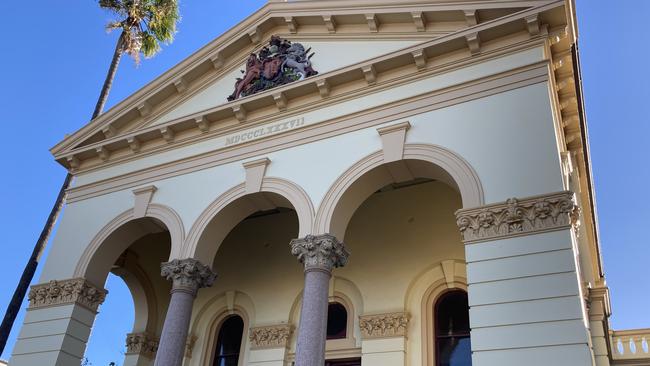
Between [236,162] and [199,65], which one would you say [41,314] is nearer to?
[236,162]

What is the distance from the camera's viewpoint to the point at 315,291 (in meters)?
11.6

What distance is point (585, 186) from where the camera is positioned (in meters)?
17.5

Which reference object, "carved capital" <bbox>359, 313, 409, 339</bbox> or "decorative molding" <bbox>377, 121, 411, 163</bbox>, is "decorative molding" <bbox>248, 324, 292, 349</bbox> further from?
"decorative molding" <bbox>377, 121, 411, 163</bbox>

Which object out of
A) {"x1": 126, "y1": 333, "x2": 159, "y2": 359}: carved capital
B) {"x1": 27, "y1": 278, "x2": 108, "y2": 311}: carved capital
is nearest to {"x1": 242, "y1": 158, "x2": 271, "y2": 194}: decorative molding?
{"x1": 27, "y1": 278, "x2": 108, "y2": 311}: carved capital

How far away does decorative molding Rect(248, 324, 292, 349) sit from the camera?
15.9m

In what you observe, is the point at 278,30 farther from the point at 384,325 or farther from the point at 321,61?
the point at 384,325

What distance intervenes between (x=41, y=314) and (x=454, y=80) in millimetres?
11354

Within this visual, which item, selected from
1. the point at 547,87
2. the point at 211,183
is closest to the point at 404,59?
the point at 547,87

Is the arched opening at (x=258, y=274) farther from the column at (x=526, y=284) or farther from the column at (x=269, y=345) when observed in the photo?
the column at (x=526, y=284)

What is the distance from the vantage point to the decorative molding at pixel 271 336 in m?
15.9

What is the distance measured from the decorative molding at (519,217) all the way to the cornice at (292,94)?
373 centimetres

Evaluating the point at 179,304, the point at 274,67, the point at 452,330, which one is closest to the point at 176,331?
the point at 179,304

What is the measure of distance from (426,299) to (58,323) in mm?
8902

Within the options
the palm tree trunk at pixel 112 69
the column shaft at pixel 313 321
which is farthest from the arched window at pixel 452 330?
the palm tree trunk at pixel 112 69
